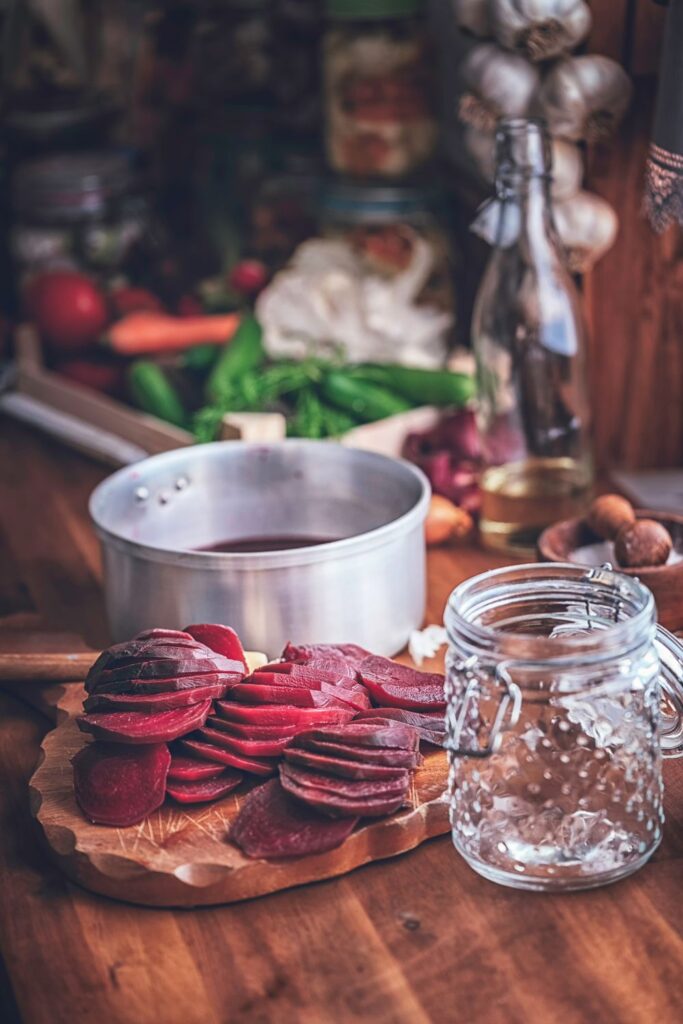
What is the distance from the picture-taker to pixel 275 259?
2168 millimetres

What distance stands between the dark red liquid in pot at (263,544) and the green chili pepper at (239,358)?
503 mm

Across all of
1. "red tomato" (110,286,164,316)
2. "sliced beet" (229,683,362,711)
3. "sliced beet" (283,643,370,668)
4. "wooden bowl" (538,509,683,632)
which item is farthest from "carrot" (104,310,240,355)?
"sliced beet" (229,683,362,711)

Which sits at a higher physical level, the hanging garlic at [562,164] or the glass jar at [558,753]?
the hanging garlic at [562,164]

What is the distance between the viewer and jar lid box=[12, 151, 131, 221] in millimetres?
2121

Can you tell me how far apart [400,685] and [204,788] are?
0.18m

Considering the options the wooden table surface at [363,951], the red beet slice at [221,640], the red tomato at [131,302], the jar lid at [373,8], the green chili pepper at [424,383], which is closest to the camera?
the wooden table surface at [363,951]

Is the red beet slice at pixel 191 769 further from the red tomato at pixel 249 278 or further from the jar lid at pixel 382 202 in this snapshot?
the red tomato at pixel 249 278

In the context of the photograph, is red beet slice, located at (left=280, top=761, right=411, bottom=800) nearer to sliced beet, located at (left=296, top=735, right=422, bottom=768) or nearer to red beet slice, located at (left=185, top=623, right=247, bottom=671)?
sliced beet, located at (left=296, top=735, right=422, bottom=768)

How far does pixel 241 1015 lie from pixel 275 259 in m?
1.52

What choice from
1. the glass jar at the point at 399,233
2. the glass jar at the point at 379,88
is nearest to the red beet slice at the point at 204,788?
the glass jar at the point at 399,233

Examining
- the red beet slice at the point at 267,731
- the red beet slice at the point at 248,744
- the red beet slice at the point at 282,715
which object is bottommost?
the red beet slice at the point at 248,744

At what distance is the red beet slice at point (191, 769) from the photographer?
97 cm

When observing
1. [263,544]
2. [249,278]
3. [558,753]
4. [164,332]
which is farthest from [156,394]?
[558,753]

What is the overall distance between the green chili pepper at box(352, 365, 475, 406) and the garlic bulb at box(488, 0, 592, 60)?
0.41 metres
